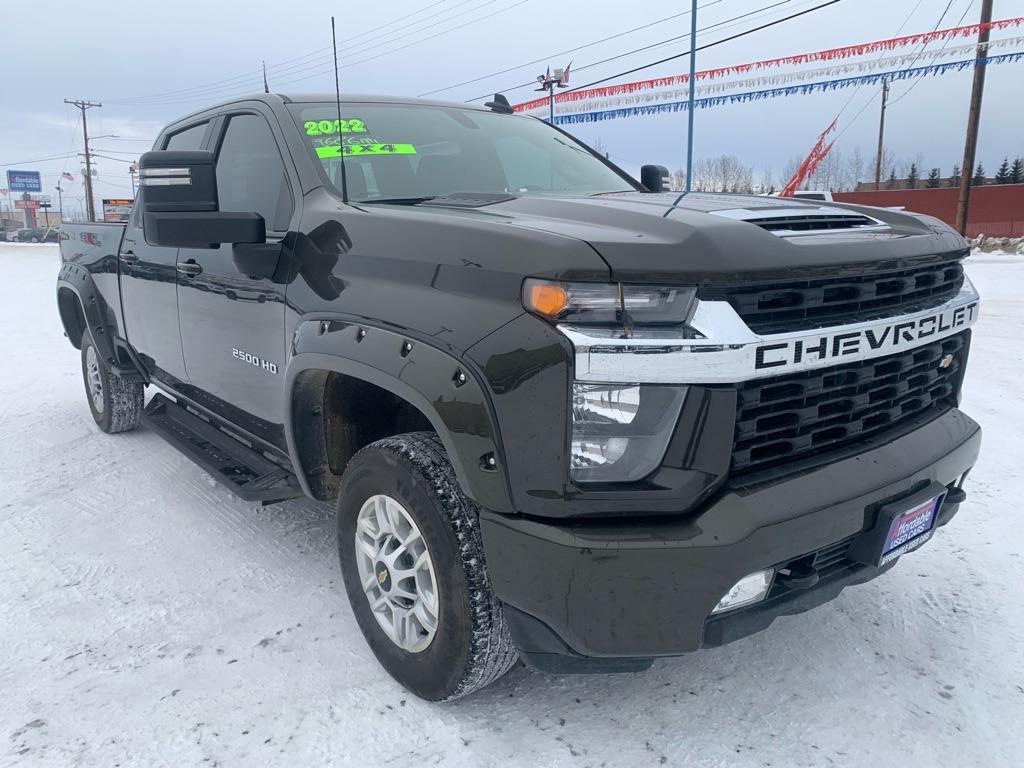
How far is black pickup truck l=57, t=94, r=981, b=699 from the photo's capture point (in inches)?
70.5

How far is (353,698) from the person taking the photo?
2.36m

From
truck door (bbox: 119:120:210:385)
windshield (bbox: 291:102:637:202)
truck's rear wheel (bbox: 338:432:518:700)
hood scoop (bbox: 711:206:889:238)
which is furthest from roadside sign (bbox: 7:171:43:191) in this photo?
hood scoop (bbox: 711:206:889:238)

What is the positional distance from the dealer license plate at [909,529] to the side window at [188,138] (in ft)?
11.0

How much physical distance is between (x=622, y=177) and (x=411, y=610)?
238cm

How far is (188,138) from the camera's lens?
395 cm

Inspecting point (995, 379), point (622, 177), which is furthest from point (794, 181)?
point (622, 177)

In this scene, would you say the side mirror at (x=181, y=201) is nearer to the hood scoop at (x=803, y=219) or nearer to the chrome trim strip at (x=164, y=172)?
the chrome trim strip at (x=164, y=172)

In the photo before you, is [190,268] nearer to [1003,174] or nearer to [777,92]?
[777,92]

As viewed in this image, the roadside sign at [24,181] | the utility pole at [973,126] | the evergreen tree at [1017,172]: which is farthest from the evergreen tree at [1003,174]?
the roadside sign at [24,181]

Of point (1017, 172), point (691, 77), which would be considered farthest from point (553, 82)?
point (1017, 172)

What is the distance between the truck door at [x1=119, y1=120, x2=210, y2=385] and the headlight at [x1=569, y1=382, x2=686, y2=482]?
2.55m

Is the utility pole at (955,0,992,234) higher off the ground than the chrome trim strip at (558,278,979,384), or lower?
higher

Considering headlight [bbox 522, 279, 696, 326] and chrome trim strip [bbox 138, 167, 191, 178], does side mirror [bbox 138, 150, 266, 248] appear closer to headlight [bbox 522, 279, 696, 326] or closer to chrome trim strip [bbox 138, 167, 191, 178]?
chrome trim strip [bbox 138, 167, 191, 178]

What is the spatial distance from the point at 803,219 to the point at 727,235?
455 mm
